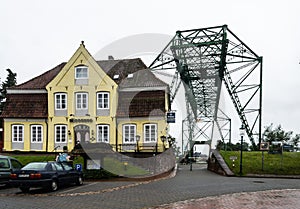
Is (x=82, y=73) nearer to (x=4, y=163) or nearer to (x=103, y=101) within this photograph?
(x=103, y=101)

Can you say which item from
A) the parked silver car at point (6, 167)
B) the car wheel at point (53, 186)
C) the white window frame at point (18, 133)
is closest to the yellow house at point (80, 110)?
the white window frame at point (18, 133)

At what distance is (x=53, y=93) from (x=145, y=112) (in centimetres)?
919

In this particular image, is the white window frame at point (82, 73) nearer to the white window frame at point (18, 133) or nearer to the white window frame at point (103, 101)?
the white window frame at point (103, 101)

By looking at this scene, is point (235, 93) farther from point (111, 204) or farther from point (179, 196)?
point (111, 204)

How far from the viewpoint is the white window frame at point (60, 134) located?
32438 mm

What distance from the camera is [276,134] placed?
42438 millimetres

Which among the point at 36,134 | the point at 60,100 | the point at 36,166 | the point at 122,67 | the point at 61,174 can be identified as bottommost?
the point at 61,174

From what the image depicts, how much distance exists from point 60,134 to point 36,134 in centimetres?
232

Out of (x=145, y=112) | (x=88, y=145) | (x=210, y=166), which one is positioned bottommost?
(x=210, y=166)

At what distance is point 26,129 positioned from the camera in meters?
32.8

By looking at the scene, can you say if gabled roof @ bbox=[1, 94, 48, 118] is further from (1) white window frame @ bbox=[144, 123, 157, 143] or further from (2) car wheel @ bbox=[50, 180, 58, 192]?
(2) car wheel @ bbox=[50, 180, 58, 192]

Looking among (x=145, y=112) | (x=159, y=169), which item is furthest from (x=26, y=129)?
(x=159, y=169)

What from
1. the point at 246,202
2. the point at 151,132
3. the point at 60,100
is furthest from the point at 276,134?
the point at 246,202

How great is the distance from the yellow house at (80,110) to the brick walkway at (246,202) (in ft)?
57.9
